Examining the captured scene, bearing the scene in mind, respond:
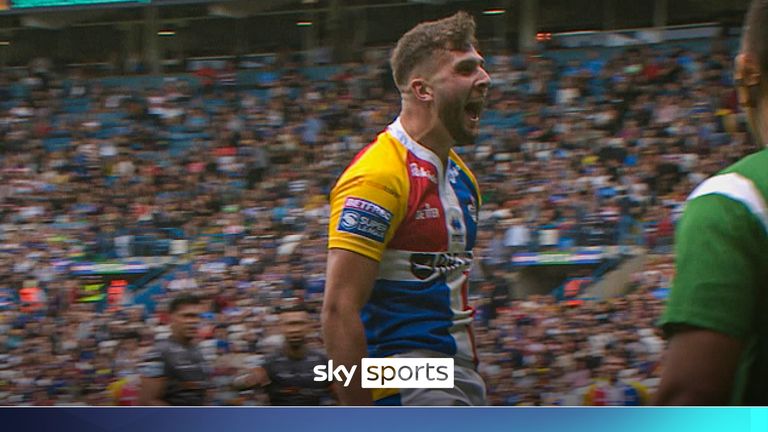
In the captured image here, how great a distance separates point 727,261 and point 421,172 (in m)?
1.36

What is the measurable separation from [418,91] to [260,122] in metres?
0.47

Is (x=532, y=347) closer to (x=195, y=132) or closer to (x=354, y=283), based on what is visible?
(x=354, y=283)

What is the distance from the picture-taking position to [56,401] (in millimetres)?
3090

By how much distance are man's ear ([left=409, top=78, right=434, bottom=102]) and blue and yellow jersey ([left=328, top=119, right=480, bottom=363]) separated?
0.10 meters

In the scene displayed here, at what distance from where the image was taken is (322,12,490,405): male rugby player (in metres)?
2.77

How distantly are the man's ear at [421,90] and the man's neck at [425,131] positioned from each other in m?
0.03

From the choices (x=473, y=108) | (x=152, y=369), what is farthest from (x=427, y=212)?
(x=152, y=369)

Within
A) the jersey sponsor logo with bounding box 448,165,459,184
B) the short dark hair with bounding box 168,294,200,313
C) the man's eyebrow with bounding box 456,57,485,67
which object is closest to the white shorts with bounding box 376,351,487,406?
the jersey sponsor logo with bounding box 448,165,459,184

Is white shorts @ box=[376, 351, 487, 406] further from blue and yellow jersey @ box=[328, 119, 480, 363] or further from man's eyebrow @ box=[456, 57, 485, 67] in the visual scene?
man's eyebrow @ box=[456, 57, 485, 67]

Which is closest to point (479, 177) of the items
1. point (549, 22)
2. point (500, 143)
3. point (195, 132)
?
point (500, 143)

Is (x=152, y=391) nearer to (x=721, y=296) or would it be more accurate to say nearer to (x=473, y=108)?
(x=473, y=108)

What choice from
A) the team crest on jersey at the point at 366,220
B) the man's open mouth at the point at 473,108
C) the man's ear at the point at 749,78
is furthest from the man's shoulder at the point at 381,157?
the man's ear at the point at 749,78

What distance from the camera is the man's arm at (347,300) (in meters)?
2.77

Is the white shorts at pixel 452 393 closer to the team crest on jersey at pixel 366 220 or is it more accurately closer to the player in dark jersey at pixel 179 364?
the team crest on jersey at pixel 366 220
